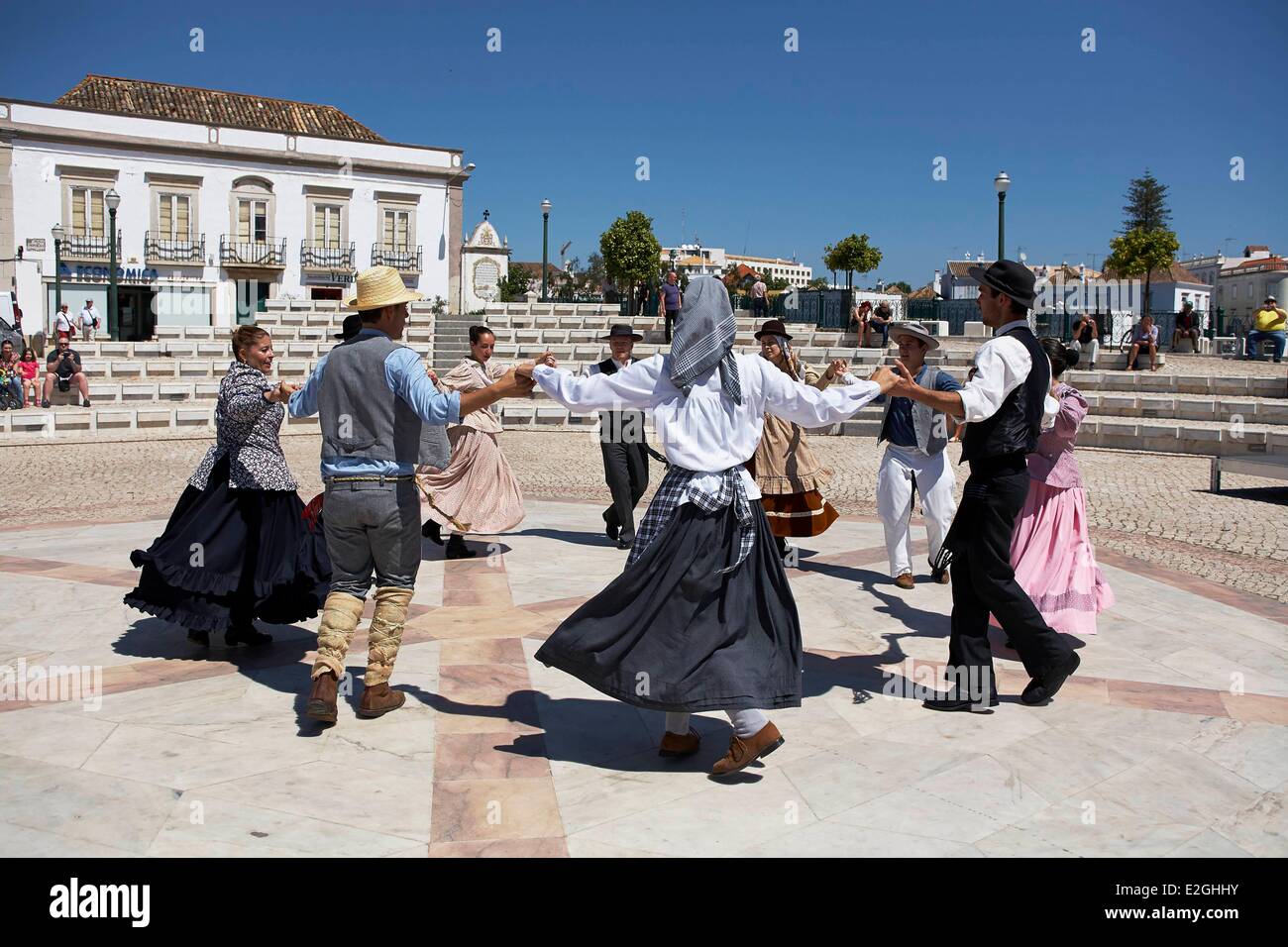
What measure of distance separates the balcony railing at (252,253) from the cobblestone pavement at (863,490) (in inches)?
1268

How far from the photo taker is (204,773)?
4.12 metres

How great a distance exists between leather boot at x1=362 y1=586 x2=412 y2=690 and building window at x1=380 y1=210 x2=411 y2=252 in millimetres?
48039

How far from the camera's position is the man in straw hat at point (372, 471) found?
15.4 ft

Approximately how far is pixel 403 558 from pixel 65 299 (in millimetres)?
45393

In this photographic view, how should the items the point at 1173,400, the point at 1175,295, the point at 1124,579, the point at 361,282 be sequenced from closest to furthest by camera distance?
1. the point at 361,282
2. the point at 1124,579
3. the point at 1173,400
4. the point at 1175,295

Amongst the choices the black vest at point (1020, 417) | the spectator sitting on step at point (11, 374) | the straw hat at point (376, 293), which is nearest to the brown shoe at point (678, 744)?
the black vest at point (1020, 417)

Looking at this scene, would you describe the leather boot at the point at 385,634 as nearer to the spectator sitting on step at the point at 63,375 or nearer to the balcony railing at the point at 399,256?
the spectator sitting on step at the point at 63,375

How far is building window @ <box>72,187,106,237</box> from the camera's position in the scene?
43.9 metres

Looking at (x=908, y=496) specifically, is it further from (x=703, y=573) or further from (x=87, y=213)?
(x=87, y=213)

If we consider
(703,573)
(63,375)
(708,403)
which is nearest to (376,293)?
(708,403)
